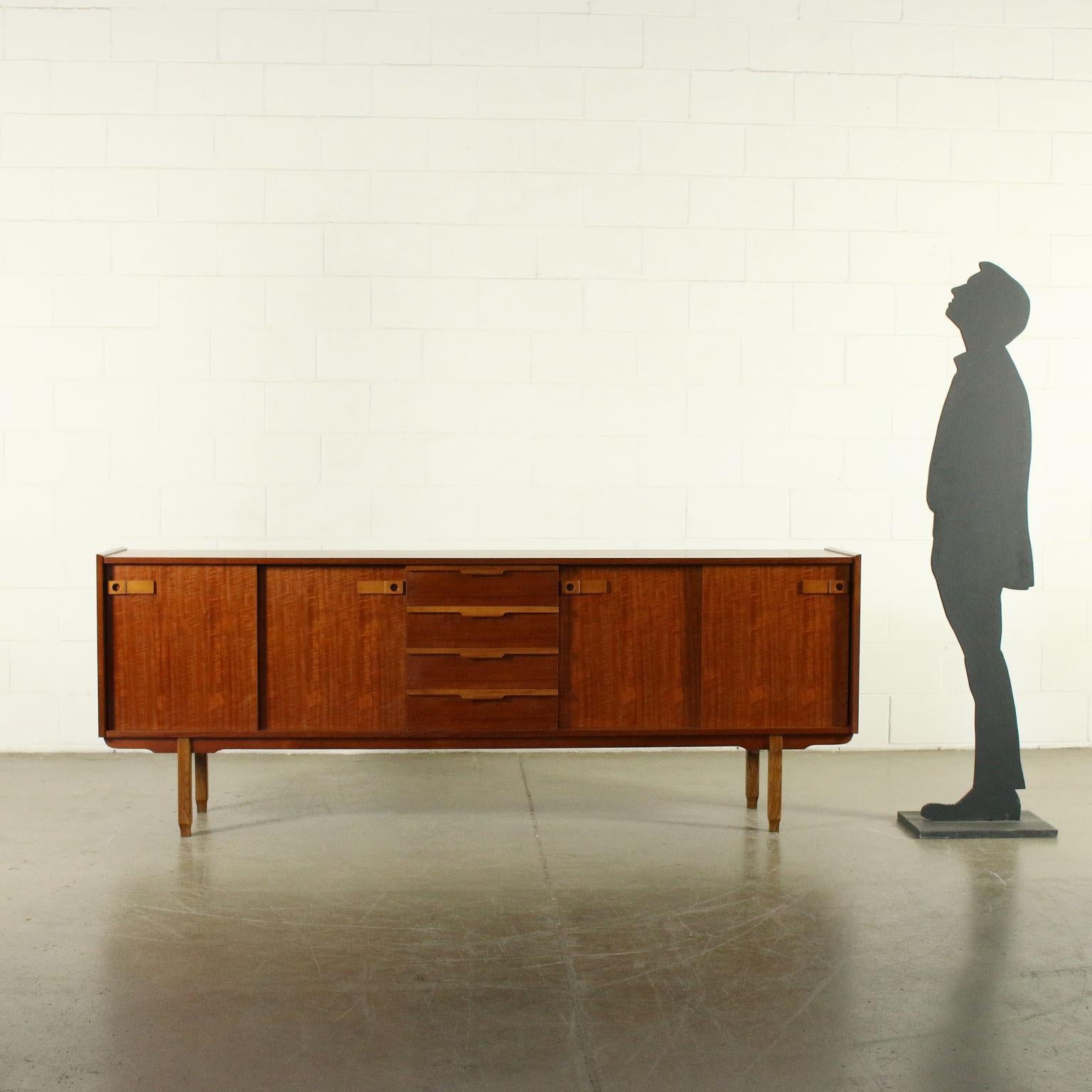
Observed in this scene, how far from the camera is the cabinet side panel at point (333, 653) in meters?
3.65

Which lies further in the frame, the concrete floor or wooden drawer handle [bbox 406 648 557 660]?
wooden drawer handle [bbox 406 648 557 660]

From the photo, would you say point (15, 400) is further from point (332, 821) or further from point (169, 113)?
point (332, 821)

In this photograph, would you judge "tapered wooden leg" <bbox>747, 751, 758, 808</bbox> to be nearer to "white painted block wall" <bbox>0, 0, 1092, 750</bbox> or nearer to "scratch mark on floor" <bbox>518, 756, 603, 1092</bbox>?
"scratch mark on floor" <bbox>518, 756, 603, 1092</bbox>

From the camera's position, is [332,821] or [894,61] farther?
[894,61]

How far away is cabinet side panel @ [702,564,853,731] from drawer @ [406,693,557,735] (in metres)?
0.50

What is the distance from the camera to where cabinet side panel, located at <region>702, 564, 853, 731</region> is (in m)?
3.68

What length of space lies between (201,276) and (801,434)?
8.09ft

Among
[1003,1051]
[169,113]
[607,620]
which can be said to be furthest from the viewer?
[169,113]

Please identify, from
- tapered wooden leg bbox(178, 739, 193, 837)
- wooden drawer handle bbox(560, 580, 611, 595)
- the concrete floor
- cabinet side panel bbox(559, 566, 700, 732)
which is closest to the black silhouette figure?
the concrete floor

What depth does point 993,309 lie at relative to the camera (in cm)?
373

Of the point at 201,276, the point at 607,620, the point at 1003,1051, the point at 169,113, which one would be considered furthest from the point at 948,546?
the point at 169,113

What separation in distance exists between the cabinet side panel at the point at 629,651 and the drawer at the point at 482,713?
69mm

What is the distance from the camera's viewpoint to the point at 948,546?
3.77m

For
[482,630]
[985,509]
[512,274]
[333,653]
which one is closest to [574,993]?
[482,630]
